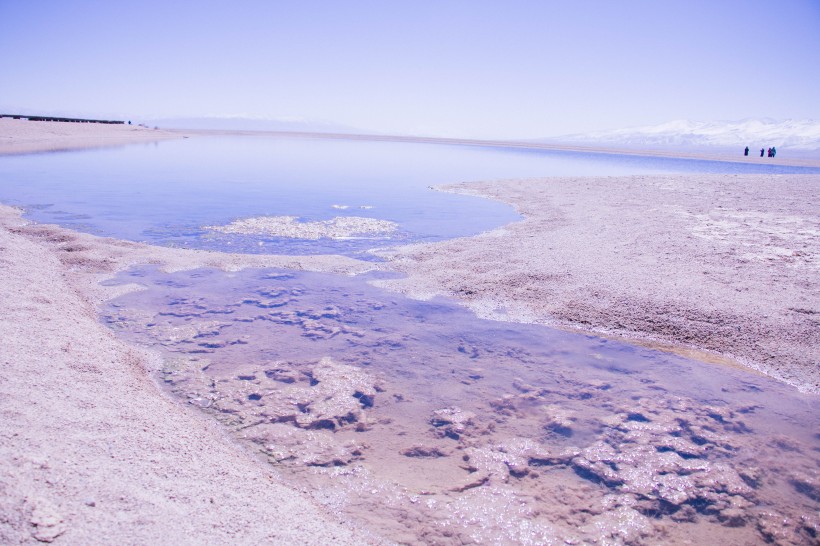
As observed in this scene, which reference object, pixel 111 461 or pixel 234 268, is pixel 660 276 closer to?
pixel 234 268

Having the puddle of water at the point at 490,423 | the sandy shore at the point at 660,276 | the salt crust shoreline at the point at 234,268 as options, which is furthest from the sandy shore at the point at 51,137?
the puddle of water at the point at 490,423

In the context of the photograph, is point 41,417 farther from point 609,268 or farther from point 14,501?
point 609,268

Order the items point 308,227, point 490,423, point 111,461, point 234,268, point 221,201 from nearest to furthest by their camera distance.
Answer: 1. point 111,461
2. point 490,423
3. point 234,268
4. point 308,227
5. point 221,201

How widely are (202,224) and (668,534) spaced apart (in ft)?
41.8

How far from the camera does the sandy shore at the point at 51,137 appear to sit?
112ft

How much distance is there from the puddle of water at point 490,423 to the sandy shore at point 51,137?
33.0 metres

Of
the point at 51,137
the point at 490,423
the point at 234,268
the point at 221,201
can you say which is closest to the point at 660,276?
the point at 490,423

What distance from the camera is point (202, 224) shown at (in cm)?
1344

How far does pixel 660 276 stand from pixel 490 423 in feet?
18.1

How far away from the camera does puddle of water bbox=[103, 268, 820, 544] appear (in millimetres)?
3910

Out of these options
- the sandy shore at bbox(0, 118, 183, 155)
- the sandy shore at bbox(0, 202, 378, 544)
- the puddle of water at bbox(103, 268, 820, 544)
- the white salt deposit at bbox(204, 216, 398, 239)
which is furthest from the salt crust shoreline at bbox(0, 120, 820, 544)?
the sandy shore at bbox(0, 118, 183, 155)

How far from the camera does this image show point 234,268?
9789mm

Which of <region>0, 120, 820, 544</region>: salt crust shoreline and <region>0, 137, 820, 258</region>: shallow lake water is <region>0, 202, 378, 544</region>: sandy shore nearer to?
<region>0, 120, 820, 544</region>: salt crust shoreline

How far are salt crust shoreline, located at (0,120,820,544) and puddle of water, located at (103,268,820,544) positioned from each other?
0.46 meters
